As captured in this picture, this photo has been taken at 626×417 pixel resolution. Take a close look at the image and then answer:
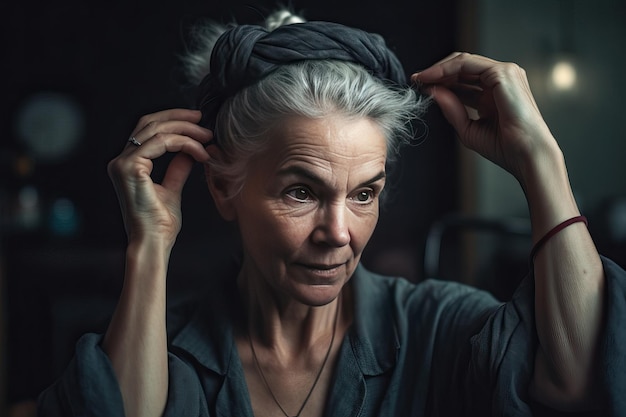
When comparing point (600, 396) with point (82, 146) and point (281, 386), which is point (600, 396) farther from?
point (82, 146)

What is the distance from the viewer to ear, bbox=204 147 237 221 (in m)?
1.00

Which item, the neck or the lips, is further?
the neck

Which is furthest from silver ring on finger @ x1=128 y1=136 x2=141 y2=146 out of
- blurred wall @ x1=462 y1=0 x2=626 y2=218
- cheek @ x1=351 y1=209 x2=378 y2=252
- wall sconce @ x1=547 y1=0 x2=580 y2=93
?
wall sconce @ x1=547 y1=0 x2=580 y2=93

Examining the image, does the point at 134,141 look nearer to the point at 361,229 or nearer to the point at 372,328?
the point at 361,229

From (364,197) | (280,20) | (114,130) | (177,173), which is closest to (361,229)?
(364,197)

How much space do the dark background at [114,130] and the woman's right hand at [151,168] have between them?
1609mm

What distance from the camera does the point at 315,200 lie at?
0.91 meters

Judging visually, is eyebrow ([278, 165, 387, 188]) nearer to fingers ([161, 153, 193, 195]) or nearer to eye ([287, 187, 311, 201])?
eye ([287, 187, 311, 201])

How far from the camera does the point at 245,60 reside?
2.94 ft

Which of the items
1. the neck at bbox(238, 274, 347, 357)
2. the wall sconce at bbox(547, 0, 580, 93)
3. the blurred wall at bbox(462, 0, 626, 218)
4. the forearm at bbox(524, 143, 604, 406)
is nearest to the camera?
the forearm at bbox(524, 143, 604, 406)

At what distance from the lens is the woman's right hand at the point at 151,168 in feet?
2.96

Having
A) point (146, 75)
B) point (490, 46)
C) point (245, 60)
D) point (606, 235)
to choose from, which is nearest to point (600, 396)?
point (245, 60)

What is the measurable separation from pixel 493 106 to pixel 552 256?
25 cm

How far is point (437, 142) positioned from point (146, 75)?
1280 mm
